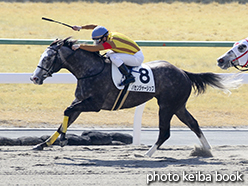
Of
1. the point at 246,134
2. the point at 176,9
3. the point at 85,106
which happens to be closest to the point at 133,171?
the point at 85,106

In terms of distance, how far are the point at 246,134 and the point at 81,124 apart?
3.34 m

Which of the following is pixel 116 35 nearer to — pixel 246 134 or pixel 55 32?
pixel 246 134

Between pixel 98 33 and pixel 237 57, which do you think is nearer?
pixel 98 33

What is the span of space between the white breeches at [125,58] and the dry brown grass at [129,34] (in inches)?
64.2

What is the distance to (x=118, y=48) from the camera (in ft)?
22.7

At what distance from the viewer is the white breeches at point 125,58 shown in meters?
6.83

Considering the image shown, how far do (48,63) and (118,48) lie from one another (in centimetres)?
102

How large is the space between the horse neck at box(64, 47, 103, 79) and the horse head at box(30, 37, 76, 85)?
0.13 metres

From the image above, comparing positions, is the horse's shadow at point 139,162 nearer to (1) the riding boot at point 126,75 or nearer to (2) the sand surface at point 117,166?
(2) the sand surface at point 117,166

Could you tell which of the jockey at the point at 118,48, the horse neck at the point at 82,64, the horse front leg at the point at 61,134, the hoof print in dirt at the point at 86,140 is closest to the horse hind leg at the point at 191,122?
the jockey at the point at 118,48

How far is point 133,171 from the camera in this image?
5.75 m

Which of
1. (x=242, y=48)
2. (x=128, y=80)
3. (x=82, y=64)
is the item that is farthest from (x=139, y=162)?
(x=242, y=48)

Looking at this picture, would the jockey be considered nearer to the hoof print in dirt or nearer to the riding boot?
the riding boot

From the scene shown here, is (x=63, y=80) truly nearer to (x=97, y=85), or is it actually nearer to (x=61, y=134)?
(x=97, y=85)
